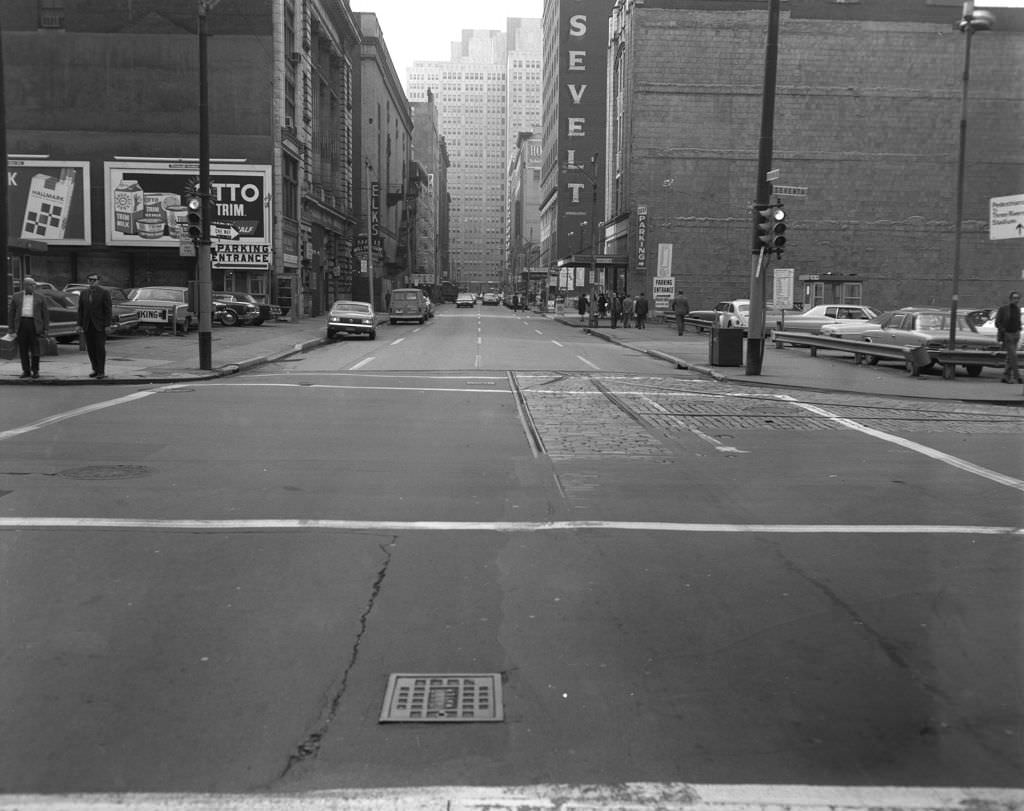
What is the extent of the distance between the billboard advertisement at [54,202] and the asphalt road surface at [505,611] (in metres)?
39.7

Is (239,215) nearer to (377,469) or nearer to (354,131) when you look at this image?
(354,131)

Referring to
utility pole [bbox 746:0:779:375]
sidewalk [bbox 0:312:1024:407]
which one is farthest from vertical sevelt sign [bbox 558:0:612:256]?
utility pole [bbox 746:0:779:375]

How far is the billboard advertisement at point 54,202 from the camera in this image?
48.1m

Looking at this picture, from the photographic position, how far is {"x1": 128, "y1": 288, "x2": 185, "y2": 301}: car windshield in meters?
34.3

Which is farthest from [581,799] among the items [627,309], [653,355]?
[627,309]

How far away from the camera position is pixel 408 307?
178 feet

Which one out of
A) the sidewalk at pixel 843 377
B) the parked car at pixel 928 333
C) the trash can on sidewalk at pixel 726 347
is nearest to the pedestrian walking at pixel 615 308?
the sidewalk at pixel 843 377

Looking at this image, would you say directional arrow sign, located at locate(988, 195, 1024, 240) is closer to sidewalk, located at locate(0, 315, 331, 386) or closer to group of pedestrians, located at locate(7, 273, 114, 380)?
sidewalk, located at locate(0, 315, 331, 386)

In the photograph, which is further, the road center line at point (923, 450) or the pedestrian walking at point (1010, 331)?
the pedestrian walking at point (1010, 331)

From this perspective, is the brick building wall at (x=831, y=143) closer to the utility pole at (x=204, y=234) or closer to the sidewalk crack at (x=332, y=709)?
the utility pole at (x=204, y=234)

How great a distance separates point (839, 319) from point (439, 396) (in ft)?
76.2

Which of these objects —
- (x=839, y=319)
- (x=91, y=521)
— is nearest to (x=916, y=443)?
(x=91, y=521)

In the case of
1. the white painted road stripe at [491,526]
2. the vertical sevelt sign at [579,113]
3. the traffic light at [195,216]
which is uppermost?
the vertical sevelt sign at [579,113]

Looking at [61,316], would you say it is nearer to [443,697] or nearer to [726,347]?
[726,347]
